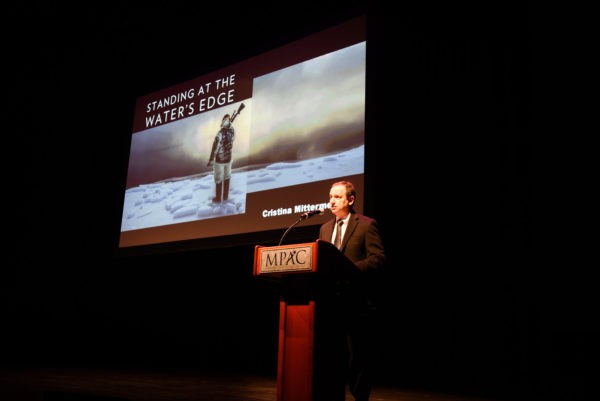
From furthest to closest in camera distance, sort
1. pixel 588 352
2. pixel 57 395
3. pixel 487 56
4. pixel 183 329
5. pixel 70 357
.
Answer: pixel 70 357 → pixel 183 329 → pixel 487 56 → pixel 588 352 → pixel 57 395

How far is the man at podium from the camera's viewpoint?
7.01ft

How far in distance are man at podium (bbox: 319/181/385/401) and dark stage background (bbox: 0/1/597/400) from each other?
1.16 metres

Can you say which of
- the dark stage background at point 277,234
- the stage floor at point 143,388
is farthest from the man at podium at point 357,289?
the dark stage background at point 277,234

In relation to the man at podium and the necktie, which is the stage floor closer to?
the man at podium

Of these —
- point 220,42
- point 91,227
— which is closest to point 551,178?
point 220,42

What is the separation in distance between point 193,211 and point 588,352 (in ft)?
10.0

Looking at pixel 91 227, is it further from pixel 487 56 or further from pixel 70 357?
pixel 487 56

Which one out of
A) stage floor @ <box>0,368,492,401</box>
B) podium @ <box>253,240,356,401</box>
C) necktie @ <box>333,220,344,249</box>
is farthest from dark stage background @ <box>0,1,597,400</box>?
podium @ <box>253,240,356,401</box>

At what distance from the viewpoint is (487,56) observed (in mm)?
3641

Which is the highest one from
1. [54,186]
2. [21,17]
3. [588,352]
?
[21,17]

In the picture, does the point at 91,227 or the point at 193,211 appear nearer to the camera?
the point at 193,211

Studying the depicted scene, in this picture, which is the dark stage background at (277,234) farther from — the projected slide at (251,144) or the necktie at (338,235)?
the necktie at (338,235)

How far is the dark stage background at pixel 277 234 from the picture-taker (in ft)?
11.1

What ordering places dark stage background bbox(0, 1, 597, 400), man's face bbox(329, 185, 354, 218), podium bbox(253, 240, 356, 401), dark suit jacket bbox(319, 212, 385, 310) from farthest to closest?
dark stage background bbox(0, 1, 597, 400) < man's face bbox(329, 185, 354, 218) < dark suit jacket bbox(319, 212, 385, 310) < podium bbox(253, 240, 356, 401)
